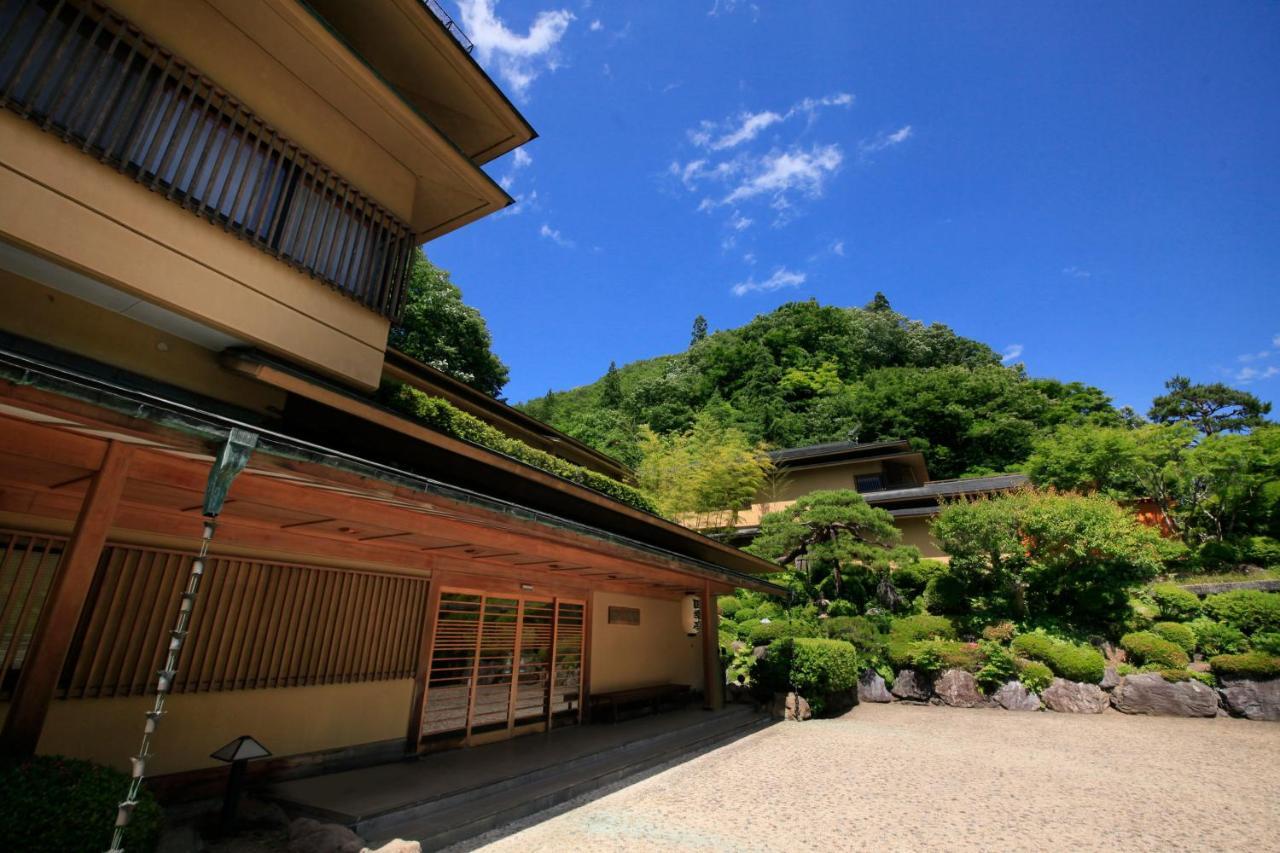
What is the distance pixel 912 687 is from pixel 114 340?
16.2m

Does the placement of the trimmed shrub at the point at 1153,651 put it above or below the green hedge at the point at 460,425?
below

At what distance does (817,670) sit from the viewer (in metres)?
12.0

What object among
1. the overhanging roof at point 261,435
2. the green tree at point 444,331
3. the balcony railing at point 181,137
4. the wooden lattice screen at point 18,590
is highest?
the green tree at point 444,331

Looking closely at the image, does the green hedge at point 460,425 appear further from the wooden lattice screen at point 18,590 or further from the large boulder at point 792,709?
the large boulder at point 792,709

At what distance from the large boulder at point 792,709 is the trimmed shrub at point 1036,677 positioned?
519 cm

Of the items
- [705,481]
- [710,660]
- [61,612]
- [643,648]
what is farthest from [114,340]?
[705,481]

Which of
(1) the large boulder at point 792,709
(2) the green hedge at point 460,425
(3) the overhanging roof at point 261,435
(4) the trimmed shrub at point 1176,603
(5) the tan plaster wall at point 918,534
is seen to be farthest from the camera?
(5) the tan plaster wall at point 918,534

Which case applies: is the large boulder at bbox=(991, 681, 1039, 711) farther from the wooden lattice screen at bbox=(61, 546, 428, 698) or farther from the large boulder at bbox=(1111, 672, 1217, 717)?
the wooden lattice screen at bbox=(61, 546, 428, 698)

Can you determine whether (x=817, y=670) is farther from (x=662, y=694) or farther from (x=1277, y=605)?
(x=1277, y=605)

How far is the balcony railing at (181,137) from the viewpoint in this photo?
12.4ft

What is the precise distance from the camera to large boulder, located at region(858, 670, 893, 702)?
44.7ft

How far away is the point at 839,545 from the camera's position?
16.4 meters

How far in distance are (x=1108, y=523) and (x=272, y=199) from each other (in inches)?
711

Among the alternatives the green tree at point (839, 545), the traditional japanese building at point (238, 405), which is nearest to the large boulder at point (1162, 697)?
the green tree at point (839, 545)
